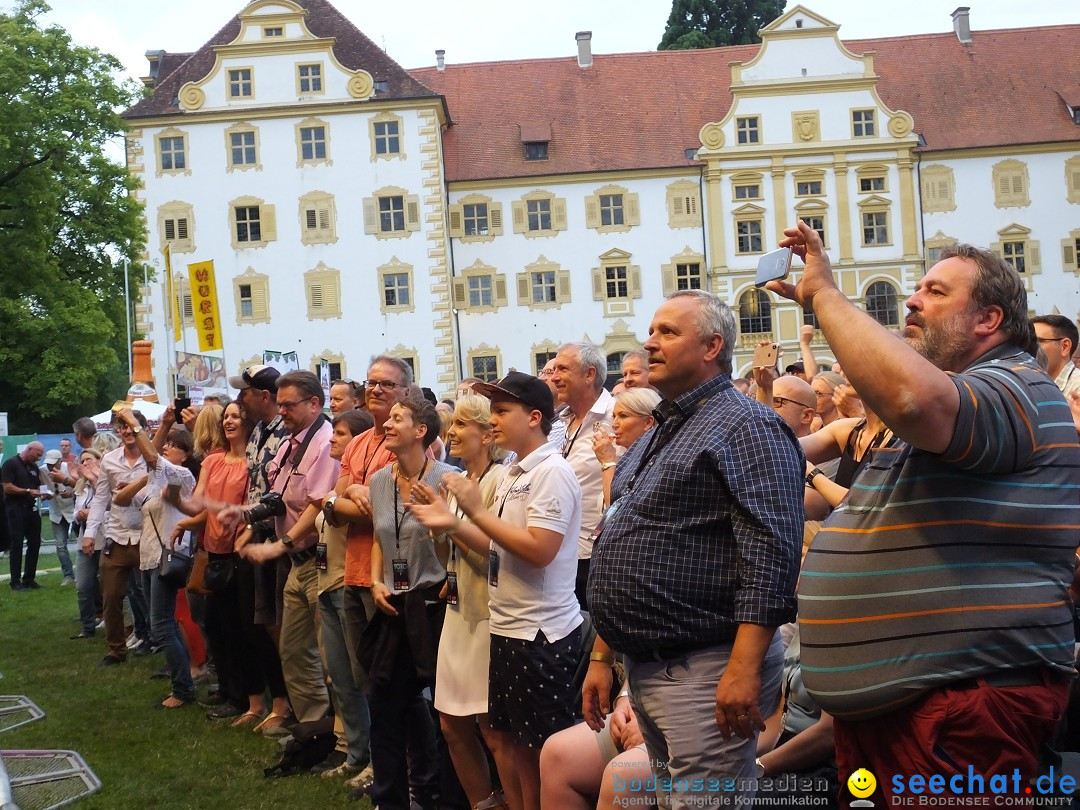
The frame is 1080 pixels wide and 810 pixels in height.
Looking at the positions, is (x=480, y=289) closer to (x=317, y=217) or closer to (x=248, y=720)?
(x=317, y=217)

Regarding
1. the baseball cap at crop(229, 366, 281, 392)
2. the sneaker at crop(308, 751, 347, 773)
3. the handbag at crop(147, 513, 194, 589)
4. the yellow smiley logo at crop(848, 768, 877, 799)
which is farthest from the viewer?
the handbag at crop(147, 513, 194, 589)

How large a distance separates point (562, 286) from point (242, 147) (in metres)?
12.6

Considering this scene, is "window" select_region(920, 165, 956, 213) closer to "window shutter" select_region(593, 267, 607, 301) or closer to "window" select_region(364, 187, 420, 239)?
"window shutter" select_region(593, 267, 607, 301)

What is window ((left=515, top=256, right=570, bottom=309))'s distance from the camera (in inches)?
1821

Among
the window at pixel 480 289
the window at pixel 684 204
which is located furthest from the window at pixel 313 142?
the window at pixel 684 204

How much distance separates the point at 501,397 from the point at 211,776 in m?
3.40

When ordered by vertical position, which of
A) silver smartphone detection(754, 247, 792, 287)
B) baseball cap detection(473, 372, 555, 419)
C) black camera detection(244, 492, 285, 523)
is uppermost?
silver smartphone detection(754, 247, 792, 287)

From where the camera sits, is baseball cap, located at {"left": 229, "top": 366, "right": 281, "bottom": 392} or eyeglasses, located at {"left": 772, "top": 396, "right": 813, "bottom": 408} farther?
baseball cap, located at {"left": 229, "top": 366, "right": 281, "bottom": 392}

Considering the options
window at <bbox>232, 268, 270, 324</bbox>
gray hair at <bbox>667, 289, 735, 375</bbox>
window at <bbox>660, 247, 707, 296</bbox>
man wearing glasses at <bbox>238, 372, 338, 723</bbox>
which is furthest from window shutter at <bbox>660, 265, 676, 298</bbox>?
gray hair at <bbox>667, 289, 735, 375</bbox>

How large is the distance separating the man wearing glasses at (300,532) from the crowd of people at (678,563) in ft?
0.06

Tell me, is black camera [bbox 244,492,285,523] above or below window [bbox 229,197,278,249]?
below

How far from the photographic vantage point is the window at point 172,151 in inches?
1743

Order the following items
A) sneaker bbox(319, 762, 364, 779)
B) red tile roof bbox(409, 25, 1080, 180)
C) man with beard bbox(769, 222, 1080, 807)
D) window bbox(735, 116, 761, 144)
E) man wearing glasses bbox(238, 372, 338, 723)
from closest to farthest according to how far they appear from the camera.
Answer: man with beard bbox(769, 222, 1080, 807) → sneaker bbox(319, 762, 364, 779) → man wearing glasses bbox(238, 372, 338, 723) → window bbox(735, 116, 761, 144) → red tile roof bbox(409, 25, 1080, 180)

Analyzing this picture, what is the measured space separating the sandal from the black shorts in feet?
13.2
